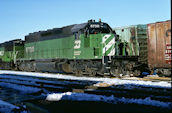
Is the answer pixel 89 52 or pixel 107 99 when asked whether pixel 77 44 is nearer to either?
pixel 89 52

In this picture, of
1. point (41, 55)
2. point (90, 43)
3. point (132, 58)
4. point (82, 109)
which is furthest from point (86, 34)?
point (82, 109)

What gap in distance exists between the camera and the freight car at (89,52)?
12461mm

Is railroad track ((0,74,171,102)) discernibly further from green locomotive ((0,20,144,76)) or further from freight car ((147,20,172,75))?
green locomotive ((0,20,144,76))

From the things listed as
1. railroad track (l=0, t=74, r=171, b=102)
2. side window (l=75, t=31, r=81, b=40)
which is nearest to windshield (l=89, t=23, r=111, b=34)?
side window (l=75, t=31, r=81, b=40)

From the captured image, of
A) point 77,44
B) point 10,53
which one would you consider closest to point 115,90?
point 77,44

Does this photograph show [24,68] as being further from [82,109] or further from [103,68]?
[82,109]

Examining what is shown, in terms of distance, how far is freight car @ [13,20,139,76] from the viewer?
491 inches

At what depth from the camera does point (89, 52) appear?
42.4 feet

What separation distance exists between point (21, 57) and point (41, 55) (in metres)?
4.13

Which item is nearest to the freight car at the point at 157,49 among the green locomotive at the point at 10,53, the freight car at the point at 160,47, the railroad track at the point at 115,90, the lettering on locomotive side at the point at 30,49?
the freight car at the point at 160,47

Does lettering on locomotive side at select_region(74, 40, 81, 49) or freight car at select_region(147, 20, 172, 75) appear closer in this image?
freight car at select_region(147, 20, 172, 75)

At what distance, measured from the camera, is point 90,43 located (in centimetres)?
1293

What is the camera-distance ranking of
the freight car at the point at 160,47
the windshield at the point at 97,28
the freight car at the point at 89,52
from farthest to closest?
the windshield at the point at 97,28 < the freight car at the point at 89,52 < the freight car at the point at 160,47

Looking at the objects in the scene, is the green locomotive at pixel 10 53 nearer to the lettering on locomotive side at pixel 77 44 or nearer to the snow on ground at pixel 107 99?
the lettering on locomotive side at pixel 77 44
